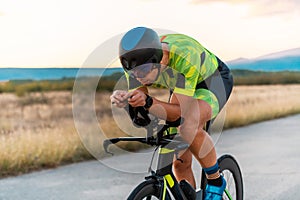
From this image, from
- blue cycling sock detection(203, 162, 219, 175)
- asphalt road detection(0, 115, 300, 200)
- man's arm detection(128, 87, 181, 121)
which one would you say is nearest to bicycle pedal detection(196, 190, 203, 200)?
blue cycling sock detection(203, 162, 219, 175)

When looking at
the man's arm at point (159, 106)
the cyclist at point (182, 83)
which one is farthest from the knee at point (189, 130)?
the man's arm at point (159, 106)

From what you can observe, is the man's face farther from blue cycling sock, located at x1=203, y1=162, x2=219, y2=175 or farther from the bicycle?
blue cycling sock, located at x1=203, y1=162, x2=219, y2=175

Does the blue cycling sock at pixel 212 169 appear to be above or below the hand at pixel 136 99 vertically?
below

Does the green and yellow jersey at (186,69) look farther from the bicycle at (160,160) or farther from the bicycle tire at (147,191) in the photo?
the bicycle tire at (147,191)

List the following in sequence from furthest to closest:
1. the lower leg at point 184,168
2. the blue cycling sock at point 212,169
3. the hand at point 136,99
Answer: the lower leg at point 184,168 → the blue cycling sock at point 212,169 → the hand at point 136,99

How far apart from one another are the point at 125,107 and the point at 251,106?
1166 cm

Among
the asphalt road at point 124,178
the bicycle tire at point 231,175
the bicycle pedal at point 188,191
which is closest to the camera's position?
the bicycle pedal at point 188,191

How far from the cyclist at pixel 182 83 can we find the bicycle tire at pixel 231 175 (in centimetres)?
23

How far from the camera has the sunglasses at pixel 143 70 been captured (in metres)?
3.14

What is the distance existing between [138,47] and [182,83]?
428mm

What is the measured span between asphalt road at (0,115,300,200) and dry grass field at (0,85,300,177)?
326 mm

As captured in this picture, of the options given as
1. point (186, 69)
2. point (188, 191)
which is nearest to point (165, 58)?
point (186, 69)

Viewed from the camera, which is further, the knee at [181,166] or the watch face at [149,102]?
the knee at [181,166]

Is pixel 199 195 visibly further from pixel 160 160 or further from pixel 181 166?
pixel 160 160
